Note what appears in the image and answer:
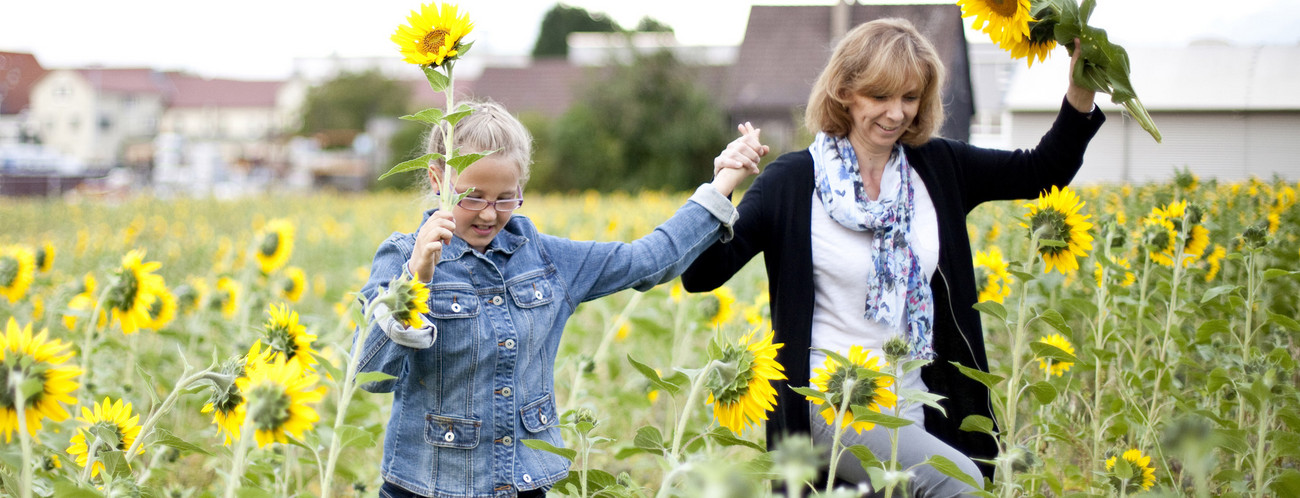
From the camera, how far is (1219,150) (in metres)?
2.92

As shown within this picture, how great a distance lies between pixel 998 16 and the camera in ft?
5.65

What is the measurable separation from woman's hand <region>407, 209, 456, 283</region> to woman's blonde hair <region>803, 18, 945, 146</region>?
0.95 metres

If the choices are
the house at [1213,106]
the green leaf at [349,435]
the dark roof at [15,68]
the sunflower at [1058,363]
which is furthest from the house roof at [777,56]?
the green leaf at [349,435]

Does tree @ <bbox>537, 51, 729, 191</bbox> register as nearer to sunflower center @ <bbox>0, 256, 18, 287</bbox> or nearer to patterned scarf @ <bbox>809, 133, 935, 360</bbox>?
sunflower center @ <bbox>0, 256, 18, 287</bbox>

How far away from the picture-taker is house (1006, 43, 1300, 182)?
275 cm

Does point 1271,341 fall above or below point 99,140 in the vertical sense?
below

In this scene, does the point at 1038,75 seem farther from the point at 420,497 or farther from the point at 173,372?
the point at 173,372

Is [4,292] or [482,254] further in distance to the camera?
[4,292]

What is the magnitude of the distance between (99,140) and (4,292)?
3877 cm

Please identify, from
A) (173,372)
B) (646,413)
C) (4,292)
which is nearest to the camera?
(4,292)

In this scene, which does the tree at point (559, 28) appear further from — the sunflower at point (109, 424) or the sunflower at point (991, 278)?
the sunflower at point (109, 424)

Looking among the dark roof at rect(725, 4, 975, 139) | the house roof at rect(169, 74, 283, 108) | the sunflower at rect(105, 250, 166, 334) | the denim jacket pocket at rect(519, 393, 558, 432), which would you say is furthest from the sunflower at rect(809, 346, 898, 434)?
the house roof at rect(169, 74, 283, 108)

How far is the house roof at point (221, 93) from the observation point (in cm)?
5225

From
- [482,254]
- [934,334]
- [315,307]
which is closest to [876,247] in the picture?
[934,334]
